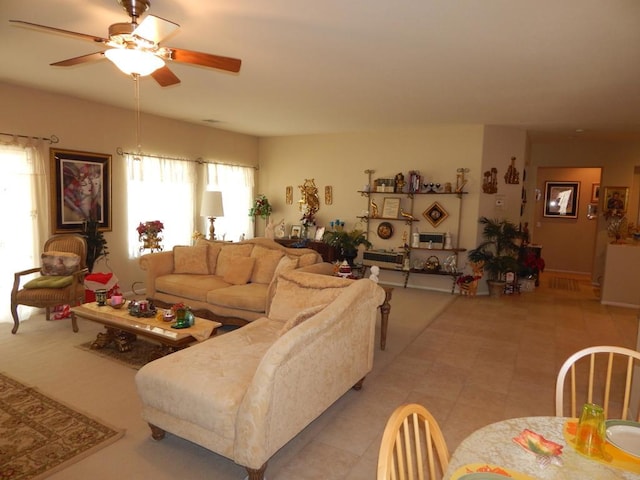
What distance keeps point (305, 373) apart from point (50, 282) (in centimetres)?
344

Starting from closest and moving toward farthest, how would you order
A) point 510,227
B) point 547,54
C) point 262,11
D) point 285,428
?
point 285,428 → point 262,11 → point 547,54 → point 510,227

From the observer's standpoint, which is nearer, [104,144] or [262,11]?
[262,11]

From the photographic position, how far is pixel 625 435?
136 centimetres

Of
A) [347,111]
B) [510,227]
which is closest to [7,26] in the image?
[347,111]

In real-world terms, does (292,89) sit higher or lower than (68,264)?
higher

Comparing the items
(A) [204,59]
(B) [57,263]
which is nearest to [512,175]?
(A) [204,59]

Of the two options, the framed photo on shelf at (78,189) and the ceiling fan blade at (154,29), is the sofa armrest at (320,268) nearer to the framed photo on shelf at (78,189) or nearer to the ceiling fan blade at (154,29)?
the ceiling fan blade at (154,29)

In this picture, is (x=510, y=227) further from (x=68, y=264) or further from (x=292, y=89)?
(x=68, y=264)

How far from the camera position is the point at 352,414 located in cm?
285

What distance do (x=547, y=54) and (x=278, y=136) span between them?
5648 mm

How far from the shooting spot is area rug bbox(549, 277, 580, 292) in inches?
294

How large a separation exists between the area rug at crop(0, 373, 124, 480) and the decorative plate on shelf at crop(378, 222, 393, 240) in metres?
5.42

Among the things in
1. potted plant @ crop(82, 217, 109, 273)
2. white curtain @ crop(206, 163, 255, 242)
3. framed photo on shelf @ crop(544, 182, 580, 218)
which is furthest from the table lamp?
framed photo on shelf @ crop(544, 182, 580, 218)

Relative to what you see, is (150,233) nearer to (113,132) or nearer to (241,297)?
(113,132)
